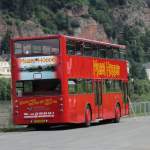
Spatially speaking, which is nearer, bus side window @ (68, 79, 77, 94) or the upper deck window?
bus side window @ (68, 79, 77, 94)

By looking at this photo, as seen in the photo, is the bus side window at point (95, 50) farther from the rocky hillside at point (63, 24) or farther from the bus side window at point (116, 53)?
the rocky hillside at point (63, 24)

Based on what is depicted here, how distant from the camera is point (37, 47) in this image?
96.8 ft

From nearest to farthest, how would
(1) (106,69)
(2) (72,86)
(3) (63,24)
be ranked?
(2) (72,86) < (1) (106,69) < (3) (63,24)

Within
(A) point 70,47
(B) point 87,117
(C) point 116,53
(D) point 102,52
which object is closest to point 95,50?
(D) point 102,52

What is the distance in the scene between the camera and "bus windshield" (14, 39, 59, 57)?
29281 millimetres

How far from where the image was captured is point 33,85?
29938 mm

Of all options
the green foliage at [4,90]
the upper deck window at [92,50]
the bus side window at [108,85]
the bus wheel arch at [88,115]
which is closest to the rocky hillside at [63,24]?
the green foliage at [4,90]

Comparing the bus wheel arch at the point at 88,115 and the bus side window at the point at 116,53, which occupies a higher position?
the bus side window at the point at 116,53

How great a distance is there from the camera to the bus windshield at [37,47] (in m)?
29.3

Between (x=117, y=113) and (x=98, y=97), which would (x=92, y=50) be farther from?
(x=117, y=113)

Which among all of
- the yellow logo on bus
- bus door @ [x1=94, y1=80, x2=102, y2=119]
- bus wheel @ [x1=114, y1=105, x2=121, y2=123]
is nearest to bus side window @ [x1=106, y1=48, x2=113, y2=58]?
the yellow logo on bus

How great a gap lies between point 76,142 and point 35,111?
350 inches

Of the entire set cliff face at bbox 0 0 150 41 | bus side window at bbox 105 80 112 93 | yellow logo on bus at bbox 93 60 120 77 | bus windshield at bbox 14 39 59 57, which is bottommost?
bus side window at bbox 105 80 112 93

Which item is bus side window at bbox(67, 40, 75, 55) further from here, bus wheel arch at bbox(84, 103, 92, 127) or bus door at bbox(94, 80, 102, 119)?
bus door at bbox(94, 80, 102, 119)
